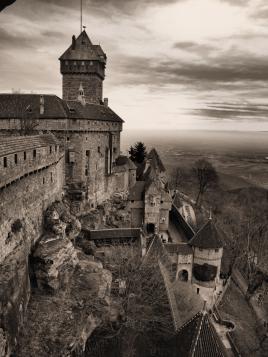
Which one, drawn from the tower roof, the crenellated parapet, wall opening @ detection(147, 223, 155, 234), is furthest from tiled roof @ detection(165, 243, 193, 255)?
the tower roof

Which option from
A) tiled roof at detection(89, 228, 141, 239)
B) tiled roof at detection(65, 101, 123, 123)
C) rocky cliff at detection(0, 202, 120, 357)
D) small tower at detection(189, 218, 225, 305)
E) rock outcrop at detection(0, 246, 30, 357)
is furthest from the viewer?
tiled roof at detection(65, 101, 123, 123)

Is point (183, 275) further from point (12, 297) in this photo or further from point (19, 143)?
point (19, 143)

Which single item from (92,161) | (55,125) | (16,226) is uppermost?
(55,125)

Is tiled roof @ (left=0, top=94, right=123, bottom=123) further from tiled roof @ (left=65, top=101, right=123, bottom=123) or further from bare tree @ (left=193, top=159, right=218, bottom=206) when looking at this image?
bare tree @ (left=193, top=159, right=218, bottom=206)

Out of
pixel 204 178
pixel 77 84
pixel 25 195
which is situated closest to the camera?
pixel 25 195

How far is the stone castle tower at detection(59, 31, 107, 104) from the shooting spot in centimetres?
3288

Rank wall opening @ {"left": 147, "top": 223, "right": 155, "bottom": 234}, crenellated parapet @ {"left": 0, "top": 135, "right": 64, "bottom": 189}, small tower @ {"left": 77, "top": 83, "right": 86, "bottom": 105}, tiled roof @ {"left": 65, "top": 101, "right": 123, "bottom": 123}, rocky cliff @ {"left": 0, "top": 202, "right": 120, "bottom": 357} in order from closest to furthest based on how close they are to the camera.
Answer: rocky cliff @ {"left": 0, "top": 202, "right": 120, "bottom": 357}, crenellated parapet @ {"left": 0, "top": 135, "right": 64, "bottom": 189}, tiled roof @ {"left": 65, "top": 101, "right": 123, "bottom": 123}, small tower @ {"left": 77, "top": 83, "right": 86, "bottom": 105}, wall opening @ {"left": 147, "top": 223, "right": 155, "bottom": 234}

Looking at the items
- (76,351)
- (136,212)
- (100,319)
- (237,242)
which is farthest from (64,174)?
(237,242)

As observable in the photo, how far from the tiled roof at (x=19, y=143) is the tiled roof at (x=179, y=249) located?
1371cm

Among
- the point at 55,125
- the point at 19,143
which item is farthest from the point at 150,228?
the point at 19,143

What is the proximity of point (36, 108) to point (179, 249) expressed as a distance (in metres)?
18.5

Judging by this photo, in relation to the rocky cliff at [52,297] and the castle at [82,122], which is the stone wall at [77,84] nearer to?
the castle at [82,122]

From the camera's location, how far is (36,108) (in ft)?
88.7

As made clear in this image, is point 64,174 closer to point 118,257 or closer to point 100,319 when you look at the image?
point 118,257
